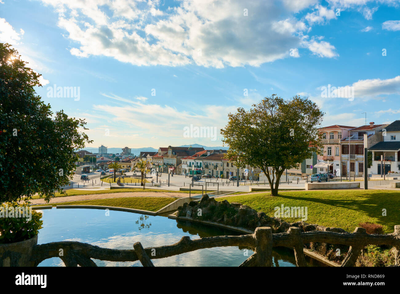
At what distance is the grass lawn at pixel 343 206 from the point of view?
17906 millimetres

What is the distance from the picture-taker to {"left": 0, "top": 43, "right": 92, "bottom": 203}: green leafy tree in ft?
20.9

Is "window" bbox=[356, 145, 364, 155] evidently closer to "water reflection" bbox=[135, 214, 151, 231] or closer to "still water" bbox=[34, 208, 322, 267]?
"still water" bbox=[34, 208, 322, 267]

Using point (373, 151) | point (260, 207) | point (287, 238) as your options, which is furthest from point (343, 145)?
point (287, 238)

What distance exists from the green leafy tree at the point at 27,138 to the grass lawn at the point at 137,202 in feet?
69.3

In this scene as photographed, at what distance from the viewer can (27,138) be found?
21.8 feet

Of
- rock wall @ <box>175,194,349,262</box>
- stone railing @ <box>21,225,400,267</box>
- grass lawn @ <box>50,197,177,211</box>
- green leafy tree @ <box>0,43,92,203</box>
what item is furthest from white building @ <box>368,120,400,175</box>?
green leafy tree @ <box>0,43,92,203</box>

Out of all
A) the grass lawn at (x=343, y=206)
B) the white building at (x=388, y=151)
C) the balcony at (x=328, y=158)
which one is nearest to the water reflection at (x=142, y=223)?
the grass lawn at (x=343, y=206)

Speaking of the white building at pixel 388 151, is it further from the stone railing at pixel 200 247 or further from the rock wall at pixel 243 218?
the stone railing at pixel 200 247

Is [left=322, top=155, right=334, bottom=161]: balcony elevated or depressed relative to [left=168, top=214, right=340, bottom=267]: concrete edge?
elevated

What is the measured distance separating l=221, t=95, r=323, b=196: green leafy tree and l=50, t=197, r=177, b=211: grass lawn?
10.2 meters

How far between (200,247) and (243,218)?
57.1ft

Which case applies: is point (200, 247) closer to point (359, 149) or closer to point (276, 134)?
point (276, 134)
